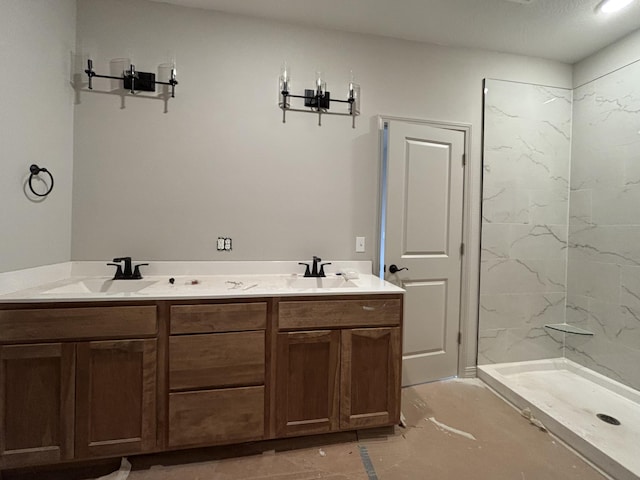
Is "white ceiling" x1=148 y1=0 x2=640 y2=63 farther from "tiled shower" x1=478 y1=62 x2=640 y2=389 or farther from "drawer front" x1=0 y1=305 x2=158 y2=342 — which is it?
"drawer front" x1=0 y1=305 x2=158 y2=342

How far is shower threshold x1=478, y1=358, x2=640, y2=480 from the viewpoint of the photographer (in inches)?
63.1

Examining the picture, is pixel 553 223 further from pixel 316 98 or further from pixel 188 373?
pixel 188 373

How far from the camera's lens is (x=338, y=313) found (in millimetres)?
1666

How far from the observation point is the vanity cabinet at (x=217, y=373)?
1.51m

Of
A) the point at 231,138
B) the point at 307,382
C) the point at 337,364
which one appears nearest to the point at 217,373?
the point at 307,382

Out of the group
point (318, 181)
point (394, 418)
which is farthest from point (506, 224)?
point (394, 418)

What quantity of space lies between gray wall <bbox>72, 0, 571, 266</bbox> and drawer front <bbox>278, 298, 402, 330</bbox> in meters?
0.63

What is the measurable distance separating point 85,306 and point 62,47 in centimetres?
164

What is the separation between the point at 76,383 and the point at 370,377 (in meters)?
1.54

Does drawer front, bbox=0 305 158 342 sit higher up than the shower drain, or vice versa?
drawer front, bbox=0 305 158 342

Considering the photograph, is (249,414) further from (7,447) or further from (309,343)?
(7,447)

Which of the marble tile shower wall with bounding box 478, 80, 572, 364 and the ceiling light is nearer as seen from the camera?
the ceiling light

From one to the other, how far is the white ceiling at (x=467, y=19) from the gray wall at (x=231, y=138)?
0.09m

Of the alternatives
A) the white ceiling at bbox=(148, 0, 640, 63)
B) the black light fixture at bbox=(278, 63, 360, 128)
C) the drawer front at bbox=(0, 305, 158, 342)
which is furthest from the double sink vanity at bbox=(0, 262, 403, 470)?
the white ceiling at bbox=(148, 0, 640, 63)
